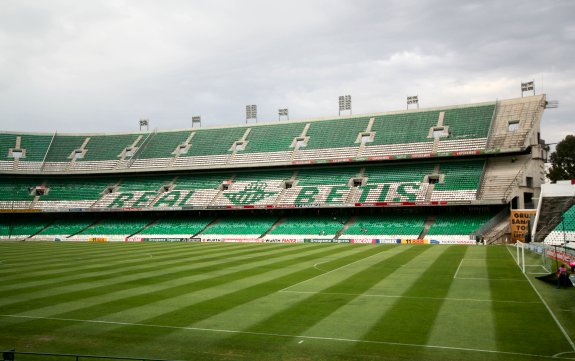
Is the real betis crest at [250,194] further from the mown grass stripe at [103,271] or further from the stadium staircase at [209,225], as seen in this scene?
the mown grass stripe at [103,271]

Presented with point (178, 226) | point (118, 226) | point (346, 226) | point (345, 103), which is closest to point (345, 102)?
point (345, 103)

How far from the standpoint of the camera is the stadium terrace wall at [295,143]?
60.5 metres

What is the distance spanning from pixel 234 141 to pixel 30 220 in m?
33.8

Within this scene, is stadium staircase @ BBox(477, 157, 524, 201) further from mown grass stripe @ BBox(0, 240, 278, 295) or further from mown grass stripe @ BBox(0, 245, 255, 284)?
mown grass stripe @ BBox(0, 245, 255, 284)

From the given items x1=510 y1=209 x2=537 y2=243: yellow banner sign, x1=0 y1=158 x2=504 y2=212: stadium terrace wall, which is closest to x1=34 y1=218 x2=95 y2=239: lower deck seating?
x1=0 y1=158 x2=504 y2=212: stadium terrace wall

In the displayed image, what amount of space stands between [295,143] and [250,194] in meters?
10.7

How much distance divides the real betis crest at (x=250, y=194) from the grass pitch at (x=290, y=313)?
115 feet

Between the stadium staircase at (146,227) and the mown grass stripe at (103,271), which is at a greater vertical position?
the mown grass stripe at (103,271)

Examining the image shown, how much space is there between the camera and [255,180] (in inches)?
2719

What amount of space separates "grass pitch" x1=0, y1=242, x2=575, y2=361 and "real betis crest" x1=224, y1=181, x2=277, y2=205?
35.2m

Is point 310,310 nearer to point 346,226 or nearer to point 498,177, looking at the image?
point 346,226

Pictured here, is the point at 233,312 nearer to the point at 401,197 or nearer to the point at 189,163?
the point at 401,197

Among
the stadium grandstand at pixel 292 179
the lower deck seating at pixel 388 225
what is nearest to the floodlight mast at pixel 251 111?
the stadium grandstand at pixel 292 179

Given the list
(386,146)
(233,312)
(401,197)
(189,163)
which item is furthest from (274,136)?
(233,312)
